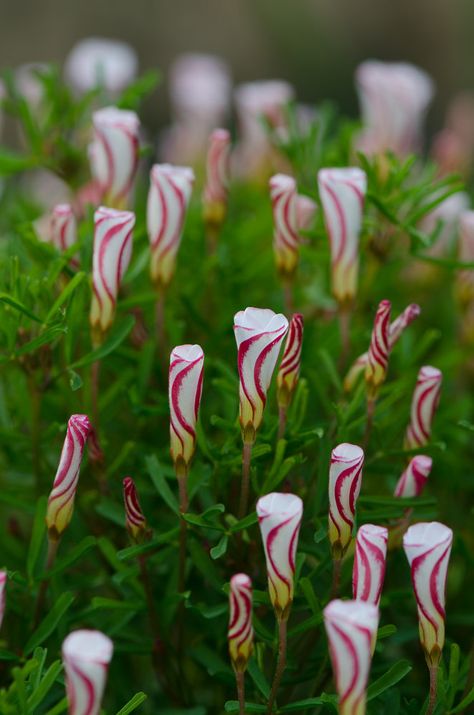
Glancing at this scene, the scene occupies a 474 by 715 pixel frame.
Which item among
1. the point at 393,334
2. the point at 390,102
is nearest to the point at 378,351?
the point at 393,334

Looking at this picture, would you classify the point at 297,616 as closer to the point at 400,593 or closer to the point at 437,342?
the point at 400,593

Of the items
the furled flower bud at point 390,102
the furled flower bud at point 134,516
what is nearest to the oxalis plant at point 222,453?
the furled flower bud at point 134,516

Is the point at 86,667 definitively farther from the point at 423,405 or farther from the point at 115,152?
the point at 115,152

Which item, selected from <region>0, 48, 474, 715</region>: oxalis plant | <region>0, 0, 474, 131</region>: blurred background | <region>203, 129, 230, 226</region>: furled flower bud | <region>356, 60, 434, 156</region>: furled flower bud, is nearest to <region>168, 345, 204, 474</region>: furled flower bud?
<region>0, 48, 474, 715</region>: oxalis plant

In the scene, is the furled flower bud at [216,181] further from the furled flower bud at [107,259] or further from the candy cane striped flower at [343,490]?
the candy cane striped flower at [343,490]

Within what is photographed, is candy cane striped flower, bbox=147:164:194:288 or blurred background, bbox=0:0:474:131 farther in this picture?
blurred background, bbox=0:0:474:131

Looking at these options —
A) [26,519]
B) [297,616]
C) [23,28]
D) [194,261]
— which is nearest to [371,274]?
[194,261]

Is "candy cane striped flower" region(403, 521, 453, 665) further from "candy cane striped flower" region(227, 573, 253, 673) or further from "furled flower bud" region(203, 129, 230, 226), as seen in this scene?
"furled flower bud" region(203, 129, 230, 226)
